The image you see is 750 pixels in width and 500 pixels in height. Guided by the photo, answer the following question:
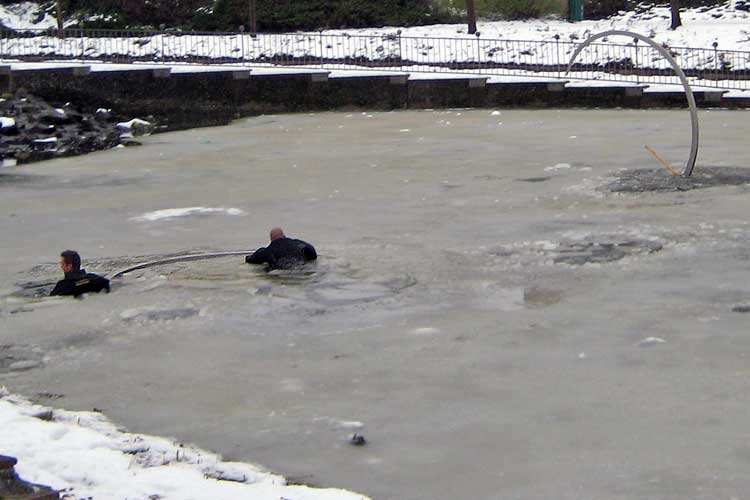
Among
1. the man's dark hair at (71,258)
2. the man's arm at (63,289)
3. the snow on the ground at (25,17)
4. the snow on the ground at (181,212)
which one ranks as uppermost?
the snow on the ground at (25,17)

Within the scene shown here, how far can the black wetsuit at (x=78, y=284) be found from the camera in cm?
1273

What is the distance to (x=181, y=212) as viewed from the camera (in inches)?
710

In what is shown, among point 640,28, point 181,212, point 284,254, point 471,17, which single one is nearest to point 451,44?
point 471,17

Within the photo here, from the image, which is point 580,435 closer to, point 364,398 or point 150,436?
point 364,398

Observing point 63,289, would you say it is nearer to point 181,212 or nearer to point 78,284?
point 78,284

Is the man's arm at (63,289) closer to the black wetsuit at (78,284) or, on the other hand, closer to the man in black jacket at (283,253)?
the black wetsuit at (78,284)

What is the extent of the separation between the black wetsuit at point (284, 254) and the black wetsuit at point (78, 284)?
→ 1.86 metres

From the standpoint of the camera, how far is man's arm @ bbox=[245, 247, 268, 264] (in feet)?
45.1

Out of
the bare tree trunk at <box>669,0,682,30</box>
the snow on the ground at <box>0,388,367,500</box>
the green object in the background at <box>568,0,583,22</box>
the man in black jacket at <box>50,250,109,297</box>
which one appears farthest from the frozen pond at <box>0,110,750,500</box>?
the green object in the background at <box>568,0,583,22</box>

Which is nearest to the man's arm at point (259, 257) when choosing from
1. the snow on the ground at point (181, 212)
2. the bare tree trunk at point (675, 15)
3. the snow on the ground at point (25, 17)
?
the snow on the ground at point (181, 212)

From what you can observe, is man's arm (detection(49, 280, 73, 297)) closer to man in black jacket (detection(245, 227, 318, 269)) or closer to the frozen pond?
the frozen pond

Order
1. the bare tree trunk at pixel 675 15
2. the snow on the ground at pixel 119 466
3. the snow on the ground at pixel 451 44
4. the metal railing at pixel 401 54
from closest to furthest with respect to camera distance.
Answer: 1. the snow on the ground at pixel 119 466
2. the metal railing at pixel 401 54
3. the snow on the ground at pixel 451 44
4. the bare tree trunk at pixel 675 15

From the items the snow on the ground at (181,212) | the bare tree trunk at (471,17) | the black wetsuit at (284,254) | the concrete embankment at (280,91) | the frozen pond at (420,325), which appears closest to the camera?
the frozen pond at (420,325)

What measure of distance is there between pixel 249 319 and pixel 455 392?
3.08 metres
